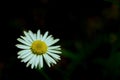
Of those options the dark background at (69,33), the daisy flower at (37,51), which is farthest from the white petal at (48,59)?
the dark background at (69,33)

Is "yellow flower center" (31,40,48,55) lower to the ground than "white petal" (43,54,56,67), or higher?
higher

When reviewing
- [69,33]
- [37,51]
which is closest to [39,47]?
[37,51]

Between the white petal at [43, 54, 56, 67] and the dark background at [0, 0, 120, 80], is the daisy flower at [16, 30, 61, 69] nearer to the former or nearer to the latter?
the white petal at [43, 54, 56, 67]

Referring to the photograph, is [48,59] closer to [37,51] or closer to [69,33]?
[37,51]

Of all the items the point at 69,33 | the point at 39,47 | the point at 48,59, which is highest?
the point at 69,33

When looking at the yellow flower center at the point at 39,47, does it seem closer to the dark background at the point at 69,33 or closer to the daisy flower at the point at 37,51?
the daisy flower at the point at 37,51

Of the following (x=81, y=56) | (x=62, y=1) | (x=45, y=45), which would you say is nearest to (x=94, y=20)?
(x=62, y=1)

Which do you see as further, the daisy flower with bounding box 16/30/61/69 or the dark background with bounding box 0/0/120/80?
the dark background with bounding box 0/0/120/80

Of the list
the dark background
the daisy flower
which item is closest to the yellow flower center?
the daisy flower
